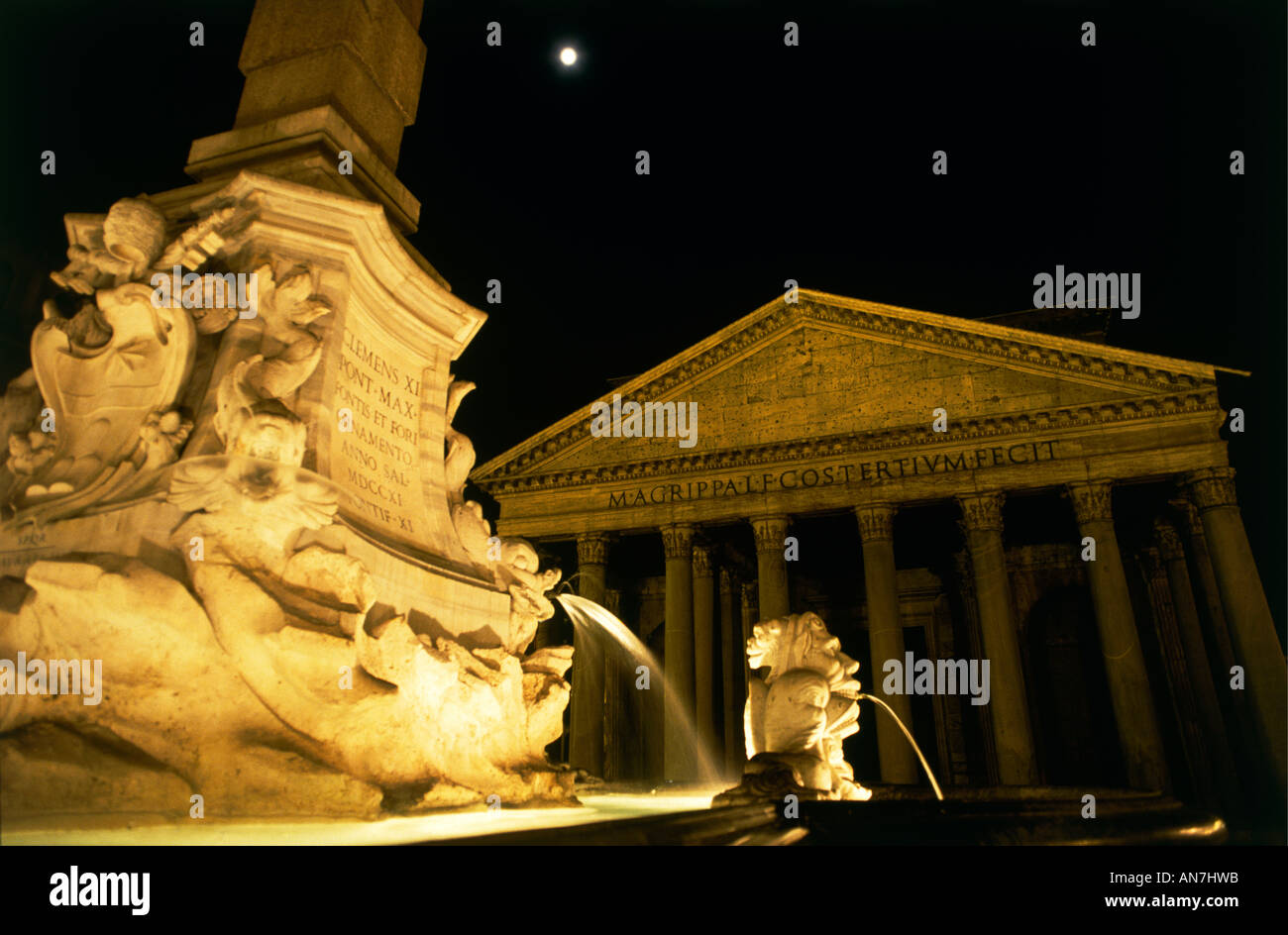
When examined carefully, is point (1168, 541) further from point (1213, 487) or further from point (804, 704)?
point (804, 704)

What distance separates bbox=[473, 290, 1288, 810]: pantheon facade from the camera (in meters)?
18.8

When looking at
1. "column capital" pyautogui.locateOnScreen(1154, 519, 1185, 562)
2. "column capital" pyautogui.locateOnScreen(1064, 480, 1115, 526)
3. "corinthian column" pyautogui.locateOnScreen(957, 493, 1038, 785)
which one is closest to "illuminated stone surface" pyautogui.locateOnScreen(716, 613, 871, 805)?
"corinthian column" pyautogui.locateOnScreen(957, 493, 1038, 785)

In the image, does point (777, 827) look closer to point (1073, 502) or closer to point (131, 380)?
point (131, 380)

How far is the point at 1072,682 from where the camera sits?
86.3 ft

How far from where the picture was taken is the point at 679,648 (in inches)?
840

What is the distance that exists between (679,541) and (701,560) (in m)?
1.36

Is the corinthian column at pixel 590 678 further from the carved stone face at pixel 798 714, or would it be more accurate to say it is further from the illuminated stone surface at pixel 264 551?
the illuminated stone surface at pixel 264 551

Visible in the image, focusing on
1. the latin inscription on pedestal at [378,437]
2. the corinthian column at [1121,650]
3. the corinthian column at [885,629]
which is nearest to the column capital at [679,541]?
the corinthian column at [885,629]

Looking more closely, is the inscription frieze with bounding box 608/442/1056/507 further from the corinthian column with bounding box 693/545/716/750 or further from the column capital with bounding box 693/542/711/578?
the corinthian column with bounding box 693/545/716/750

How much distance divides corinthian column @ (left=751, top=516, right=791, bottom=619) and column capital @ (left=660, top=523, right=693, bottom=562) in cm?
180

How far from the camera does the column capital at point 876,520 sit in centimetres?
2066

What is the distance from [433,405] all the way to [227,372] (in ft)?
4.72

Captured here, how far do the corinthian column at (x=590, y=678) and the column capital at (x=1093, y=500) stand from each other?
12.1 m
